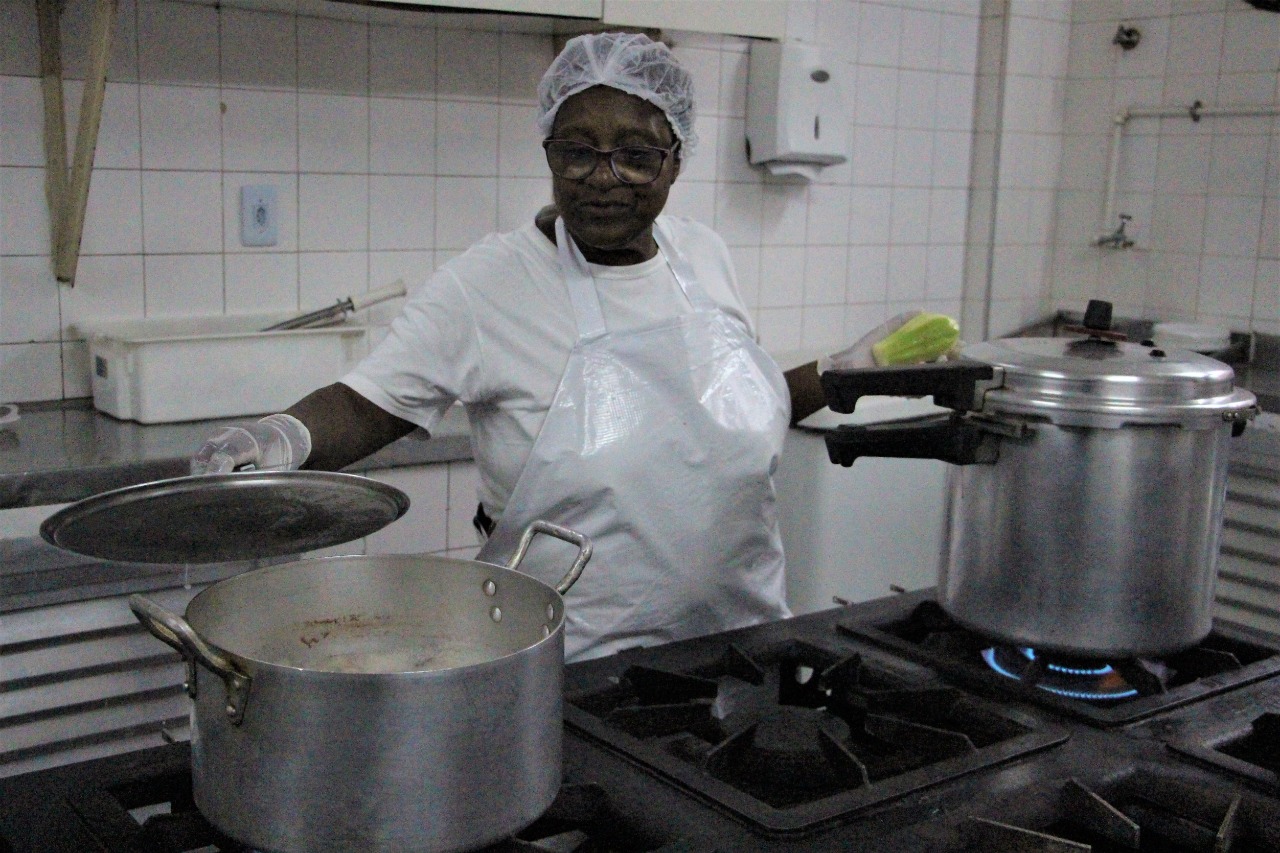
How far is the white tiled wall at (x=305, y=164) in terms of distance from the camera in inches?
88.9

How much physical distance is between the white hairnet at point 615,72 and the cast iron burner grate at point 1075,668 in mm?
660

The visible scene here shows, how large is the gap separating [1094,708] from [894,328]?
745 mm

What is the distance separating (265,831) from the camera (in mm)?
776

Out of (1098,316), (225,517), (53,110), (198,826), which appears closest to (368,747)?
(198,826)

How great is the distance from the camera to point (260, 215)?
243cm

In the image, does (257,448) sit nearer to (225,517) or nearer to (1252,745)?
(225,517)

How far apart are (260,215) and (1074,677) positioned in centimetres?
176

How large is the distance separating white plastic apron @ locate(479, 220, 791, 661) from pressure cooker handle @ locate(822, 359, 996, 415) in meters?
0.38

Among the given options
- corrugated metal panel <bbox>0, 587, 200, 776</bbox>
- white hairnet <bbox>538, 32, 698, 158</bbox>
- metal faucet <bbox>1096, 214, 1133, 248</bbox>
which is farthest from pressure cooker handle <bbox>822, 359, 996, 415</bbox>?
metal faucet <bbox>1096, 214, 1133, 248</bbox>

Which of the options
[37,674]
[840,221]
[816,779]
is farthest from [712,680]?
[840,221]

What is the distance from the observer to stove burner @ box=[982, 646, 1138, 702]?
1228mm

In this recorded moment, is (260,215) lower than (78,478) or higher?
higher

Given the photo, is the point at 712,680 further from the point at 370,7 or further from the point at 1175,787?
the point at 370,7

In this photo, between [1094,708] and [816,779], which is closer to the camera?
[816,779]
